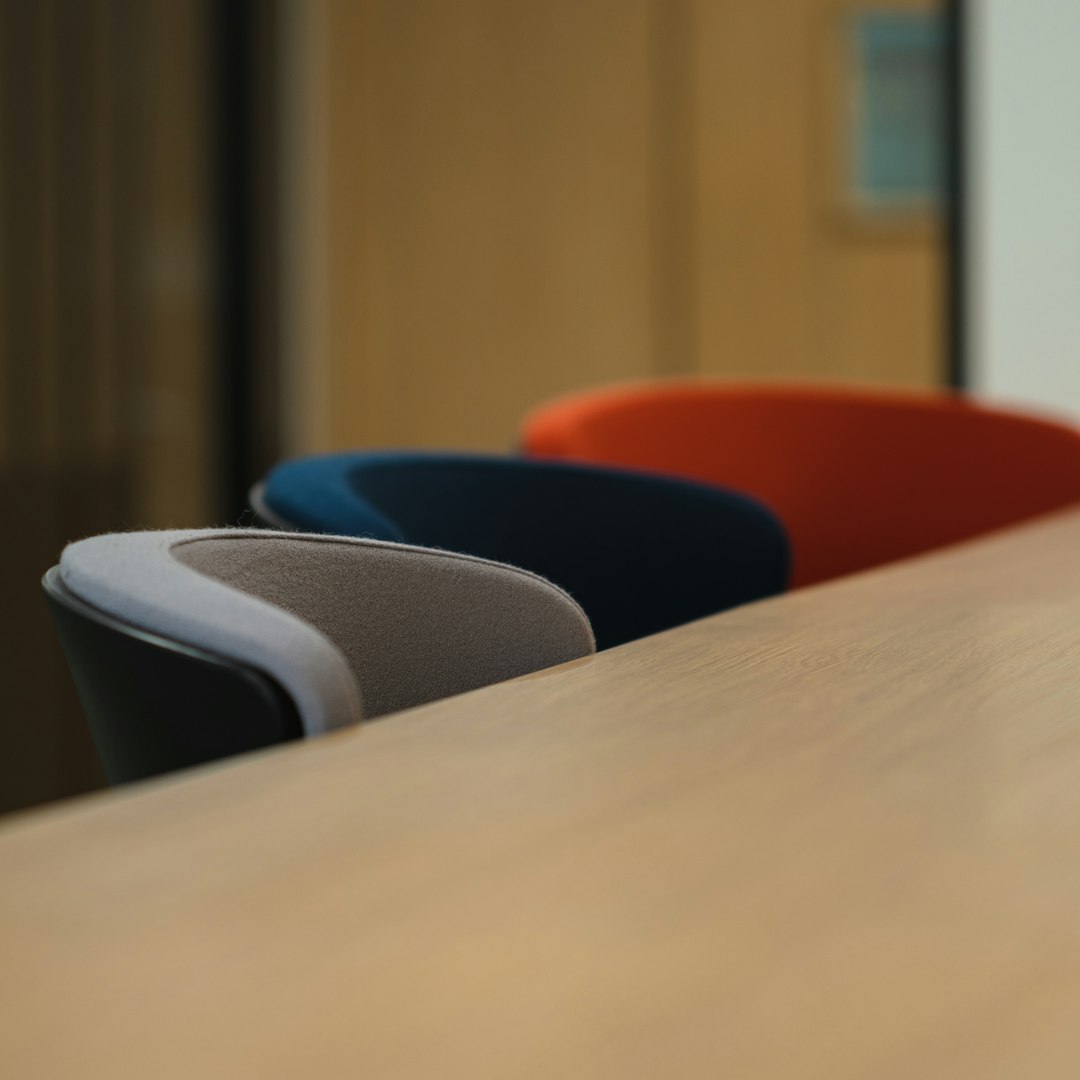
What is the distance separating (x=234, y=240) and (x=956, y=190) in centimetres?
174

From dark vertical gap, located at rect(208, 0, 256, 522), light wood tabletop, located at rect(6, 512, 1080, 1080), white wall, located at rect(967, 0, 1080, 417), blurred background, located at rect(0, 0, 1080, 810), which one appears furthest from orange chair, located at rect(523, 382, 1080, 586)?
dark vertical gap, located at rect(208, 0, 256, 522)

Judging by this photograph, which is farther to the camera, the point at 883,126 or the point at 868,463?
the point at 883,126

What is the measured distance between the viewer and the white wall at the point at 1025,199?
2445 millimetres

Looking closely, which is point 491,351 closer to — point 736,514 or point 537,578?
point 736,514

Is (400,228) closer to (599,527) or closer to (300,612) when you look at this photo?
(599,527)

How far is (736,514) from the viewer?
989 millimetres

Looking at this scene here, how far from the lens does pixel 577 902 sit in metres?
0.26

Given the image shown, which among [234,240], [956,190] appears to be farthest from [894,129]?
[234,240]

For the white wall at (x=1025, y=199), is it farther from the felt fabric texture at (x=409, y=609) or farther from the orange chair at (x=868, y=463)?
the felt fabric texture at (x=409, y=609)

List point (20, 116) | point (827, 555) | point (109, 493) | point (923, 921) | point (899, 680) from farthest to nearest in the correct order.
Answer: point (109, 493) → point (20, 116) → point (827, 555) → point (899, 680) → point (923, 921)

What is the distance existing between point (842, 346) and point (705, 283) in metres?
0.40

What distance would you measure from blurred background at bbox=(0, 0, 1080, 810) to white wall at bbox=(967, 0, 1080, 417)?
798mm

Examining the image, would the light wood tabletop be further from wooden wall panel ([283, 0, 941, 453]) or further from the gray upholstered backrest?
wooden wall panel ([283, 0, 941, 453])

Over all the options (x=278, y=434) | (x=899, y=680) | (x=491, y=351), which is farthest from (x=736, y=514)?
(x=491, y=351)
